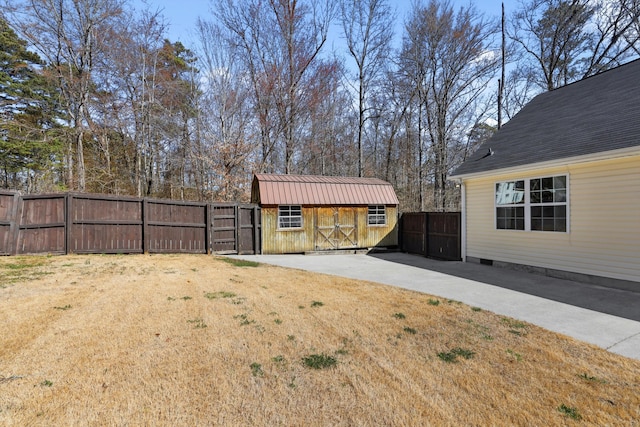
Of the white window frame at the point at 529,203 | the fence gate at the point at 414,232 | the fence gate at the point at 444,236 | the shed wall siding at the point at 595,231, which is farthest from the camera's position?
the fence gate at the point at 414,232

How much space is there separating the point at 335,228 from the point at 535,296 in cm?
834

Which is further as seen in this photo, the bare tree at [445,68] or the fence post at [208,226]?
the bare tree at [445,68]

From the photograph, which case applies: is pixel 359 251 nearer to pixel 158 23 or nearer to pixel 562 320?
pixel 562 320

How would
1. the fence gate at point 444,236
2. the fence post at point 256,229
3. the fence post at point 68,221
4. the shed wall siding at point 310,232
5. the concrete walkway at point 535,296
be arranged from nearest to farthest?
the concrete walkway at point 535,296
the fence post at point 68,221
the fence gate at point 444,236
the fence post at point 256,229
the shed wall siding at point 310,232

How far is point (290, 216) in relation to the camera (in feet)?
42.0

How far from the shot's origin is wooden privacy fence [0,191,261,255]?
8242 mm

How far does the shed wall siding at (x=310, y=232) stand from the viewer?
491 inches

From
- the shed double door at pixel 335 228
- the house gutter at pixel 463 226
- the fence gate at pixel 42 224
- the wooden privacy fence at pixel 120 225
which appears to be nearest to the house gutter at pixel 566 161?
the house gutter at pixel 463 226

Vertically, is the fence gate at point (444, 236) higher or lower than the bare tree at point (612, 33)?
lower

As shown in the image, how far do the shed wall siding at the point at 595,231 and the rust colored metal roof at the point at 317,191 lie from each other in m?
6.10

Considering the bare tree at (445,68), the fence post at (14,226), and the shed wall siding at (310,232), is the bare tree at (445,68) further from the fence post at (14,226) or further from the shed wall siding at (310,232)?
the fence post at (14,226)

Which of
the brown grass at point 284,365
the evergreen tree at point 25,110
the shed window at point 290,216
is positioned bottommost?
the brown grass at point 284,365

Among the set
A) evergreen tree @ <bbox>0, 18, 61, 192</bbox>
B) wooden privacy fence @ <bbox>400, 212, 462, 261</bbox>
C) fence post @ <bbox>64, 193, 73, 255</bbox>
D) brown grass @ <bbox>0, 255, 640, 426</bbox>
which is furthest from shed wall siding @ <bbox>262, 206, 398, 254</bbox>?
evergreen tree @ <bbox>0, 18, 61, 192</bbox>

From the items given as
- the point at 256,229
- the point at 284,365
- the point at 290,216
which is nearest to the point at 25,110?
the point at 256,229
